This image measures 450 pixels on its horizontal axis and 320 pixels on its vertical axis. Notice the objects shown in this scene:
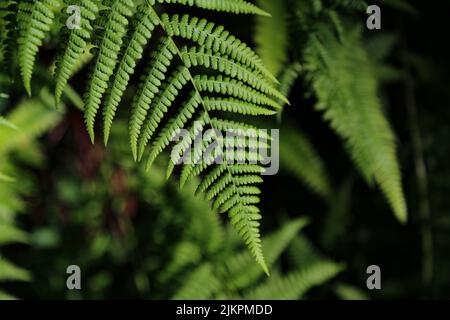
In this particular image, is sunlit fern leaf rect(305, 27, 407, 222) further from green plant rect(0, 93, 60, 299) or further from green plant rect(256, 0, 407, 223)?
green plant rect(0, 93, 60, 299)

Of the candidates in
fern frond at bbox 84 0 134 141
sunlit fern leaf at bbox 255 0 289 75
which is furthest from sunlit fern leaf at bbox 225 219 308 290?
fern frond at bbox 84 0 134 141

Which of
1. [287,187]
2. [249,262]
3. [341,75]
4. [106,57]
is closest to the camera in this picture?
[106,57]

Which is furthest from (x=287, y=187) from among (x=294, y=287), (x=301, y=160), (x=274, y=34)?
(x=274, y=34)

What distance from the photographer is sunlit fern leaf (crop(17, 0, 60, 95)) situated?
4.80ft

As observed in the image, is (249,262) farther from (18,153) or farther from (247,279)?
(18,153)

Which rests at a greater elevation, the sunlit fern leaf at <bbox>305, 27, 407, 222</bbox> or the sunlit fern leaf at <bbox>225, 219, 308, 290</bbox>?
the sunlit fern leaf at <bbox>305, 27, 407, 222</bbox>

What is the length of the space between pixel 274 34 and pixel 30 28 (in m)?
1.08

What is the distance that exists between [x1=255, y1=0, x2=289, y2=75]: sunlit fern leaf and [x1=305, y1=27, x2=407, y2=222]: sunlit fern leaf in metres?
0.20

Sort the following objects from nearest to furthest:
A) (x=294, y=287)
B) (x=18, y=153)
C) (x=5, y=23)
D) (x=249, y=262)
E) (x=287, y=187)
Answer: (x=5, y=23), (x=294, y=287), (x=249, y=262), (x=18, y=153), (x=287, y=187)

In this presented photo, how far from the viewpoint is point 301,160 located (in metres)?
2.80

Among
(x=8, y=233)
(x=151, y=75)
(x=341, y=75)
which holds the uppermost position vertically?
(x=341, y=75)

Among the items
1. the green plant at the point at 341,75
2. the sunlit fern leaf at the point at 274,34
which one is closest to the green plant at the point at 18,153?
the sunlit fern leaf at the point at 274,34

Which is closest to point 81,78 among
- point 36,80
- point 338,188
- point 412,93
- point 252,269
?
point 36,80

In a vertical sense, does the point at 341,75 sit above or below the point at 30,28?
above
